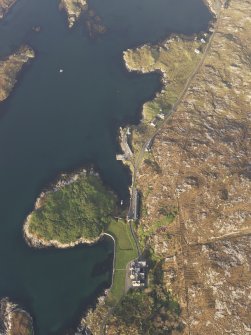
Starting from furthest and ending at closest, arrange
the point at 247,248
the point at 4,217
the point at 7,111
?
the point at 7,111 < the point at 4,217 < the point at 247,248

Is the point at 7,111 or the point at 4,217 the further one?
the point at 7,111

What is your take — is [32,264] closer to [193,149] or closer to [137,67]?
[193,149]

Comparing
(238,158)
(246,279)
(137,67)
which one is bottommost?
(246,279)

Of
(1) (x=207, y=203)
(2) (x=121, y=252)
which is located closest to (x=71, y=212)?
(2) (x=121, y=252)

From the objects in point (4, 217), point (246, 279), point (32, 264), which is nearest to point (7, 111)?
point (4, 217)

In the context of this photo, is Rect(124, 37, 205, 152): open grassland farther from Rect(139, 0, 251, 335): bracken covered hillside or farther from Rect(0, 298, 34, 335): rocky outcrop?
Rect(0, 298, 34, 335): rocky outcrop

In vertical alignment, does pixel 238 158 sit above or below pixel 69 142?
below

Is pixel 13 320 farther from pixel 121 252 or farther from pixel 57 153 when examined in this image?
pixel 57 153

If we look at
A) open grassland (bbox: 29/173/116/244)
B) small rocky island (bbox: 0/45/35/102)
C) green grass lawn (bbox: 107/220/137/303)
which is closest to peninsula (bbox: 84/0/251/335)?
green grass lawn (bbox: 107/220/137/303)
